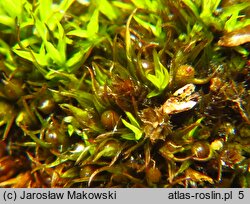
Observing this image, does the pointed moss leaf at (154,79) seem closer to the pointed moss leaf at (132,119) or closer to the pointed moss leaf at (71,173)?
the pointed moss leaf at (132,119)

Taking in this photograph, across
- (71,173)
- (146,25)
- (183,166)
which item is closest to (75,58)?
(146,25)

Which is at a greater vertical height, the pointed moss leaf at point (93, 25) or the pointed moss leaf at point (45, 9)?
the pointed moss leaf at point (45, 9)

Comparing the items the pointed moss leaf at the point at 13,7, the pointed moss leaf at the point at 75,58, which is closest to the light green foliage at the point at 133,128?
the pointed moss leaf at the point at 75,58

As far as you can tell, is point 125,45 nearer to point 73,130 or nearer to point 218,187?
point 73,130

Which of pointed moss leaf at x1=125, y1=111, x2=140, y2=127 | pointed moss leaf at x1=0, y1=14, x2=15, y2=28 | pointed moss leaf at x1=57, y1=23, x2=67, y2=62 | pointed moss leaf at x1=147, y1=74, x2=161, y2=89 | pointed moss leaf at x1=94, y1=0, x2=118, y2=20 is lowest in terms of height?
pointed moss leaf at x1=125, y1=111, x2=140, y2=127

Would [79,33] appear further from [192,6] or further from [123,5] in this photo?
[192,6]

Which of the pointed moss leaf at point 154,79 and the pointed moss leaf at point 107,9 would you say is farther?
the pointed moss leaf at point 107,9

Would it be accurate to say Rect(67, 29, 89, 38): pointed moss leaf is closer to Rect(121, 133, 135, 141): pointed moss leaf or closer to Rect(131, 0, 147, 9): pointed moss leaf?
Rect(131, 0, 147, 9): pointed moss leaf

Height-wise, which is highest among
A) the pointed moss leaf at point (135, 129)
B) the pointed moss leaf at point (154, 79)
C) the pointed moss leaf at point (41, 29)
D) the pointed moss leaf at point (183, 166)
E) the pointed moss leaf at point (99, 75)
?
the pointed moss leaf at point (41, 29)

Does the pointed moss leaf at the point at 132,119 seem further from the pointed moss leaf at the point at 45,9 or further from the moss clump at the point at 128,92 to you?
the pointed moss leaf at the point at 45,9

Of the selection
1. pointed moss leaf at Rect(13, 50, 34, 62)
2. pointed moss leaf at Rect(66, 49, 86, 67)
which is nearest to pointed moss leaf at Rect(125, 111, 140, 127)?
pointed moss leaf at Rect(66, 49, 86, 67)

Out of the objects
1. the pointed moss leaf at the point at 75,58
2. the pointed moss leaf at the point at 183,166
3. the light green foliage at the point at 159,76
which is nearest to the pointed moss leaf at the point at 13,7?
the pointed moss leaf at the point at 75,58
